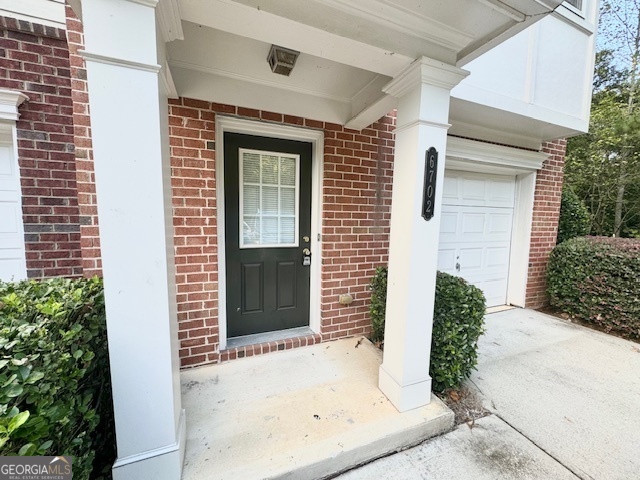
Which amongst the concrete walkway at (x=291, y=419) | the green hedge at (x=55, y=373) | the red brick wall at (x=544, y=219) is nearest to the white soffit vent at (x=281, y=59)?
the green hedge at (x=55, y=373)

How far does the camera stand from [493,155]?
11.7ft

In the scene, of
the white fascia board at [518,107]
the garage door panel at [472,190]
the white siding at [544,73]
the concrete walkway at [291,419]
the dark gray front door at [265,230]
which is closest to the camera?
the concrete walkway at [291,419]

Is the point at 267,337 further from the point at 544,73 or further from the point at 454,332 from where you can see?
the point at 544,73

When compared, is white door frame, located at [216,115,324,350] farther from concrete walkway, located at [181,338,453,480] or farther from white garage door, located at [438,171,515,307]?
white garage door, located at [438,171,515,307]

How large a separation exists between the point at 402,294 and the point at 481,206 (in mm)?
2877

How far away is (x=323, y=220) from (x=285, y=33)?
1588mm

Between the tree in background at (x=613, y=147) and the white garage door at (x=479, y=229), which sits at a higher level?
the tree in background at (x=613, y=147)

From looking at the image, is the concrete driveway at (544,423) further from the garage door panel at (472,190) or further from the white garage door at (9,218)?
the white garage door at (9,218)

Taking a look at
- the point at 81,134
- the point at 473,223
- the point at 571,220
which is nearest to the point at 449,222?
the point at 473,223

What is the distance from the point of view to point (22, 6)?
6.73 ft

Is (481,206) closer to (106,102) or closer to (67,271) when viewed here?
(106,102)

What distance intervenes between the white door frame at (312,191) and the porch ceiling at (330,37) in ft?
0.68

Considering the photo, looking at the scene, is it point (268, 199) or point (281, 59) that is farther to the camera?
point (268, 199)

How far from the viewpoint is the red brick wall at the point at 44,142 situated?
2090mm
